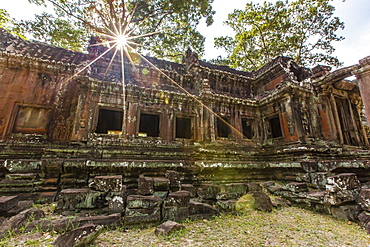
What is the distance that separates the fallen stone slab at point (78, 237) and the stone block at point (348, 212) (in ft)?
15.2

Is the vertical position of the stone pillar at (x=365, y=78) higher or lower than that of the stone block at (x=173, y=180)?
higher

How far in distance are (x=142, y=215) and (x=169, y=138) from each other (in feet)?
12.9

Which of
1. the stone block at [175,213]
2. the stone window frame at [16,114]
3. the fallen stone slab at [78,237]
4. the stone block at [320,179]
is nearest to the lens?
the fallen stone slab at [78,237]

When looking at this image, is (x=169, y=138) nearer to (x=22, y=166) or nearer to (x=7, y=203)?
(x=22, y=166)

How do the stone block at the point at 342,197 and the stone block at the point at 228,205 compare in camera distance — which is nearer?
the stone block at the point at 342,197

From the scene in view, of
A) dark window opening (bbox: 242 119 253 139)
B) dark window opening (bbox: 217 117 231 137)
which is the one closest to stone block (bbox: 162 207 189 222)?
dark window opening (bbox: 217 117 231 137)

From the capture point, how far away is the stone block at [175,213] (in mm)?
3264

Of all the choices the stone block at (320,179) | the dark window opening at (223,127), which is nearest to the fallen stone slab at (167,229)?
the stone block at (320,179)

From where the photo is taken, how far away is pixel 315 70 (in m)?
Answer: 8.97

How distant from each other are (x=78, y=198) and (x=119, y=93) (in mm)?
4227

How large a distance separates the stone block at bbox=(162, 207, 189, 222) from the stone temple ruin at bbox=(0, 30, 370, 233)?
2 cm

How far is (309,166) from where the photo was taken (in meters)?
5.45

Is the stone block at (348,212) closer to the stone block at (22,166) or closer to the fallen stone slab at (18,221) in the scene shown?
the fallen stone slab at (18,221)

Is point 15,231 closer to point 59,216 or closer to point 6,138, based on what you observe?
point 59,216
